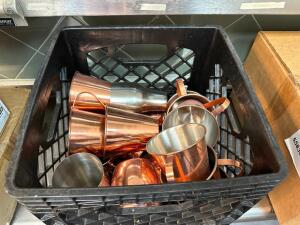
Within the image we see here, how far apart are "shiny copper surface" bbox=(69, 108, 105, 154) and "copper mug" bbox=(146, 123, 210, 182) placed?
109 mm

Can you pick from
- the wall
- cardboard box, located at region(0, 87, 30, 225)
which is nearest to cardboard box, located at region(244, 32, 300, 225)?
the wall

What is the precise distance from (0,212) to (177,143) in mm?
399

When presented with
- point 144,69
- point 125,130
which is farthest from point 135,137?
point 144,69

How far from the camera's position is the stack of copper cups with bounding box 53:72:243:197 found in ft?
1.75

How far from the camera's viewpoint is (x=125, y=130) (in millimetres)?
596

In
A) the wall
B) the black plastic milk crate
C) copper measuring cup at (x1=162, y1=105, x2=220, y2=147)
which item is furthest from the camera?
the wall

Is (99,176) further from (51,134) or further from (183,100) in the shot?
(183,100)

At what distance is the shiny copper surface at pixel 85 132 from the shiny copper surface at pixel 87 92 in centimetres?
5

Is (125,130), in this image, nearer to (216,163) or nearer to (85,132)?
(85,132)

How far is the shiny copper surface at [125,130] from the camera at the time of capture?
59cm

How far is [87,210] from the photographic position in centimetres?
48

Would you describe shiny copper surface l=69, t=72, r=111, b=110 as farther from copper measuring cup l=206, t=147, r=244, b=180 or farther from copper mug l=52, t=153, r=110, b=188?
copper measuring cup l=206, t=147, r=244, b=180

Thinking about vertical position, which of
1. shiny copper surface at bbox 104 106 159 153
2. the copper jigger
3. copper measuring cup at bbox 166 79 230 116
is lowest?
the copper jigger

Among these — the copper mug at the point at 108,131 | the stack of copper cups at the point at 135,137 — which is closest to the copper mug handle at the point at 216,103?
the stack of copper cups at the point at 135,137
